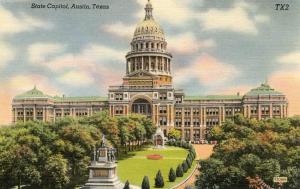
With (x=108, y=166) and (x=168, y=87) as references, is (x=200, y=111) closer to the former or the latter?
(x=168, y=87)

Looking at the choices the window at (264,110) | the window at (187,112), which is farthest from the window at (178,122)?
the window at (264,110)

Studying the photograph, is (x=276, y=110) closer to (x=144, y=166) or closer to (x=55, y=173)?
(x=144, y=166)

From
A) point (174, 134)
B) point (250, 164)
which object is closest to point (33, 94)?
point (174, 134)

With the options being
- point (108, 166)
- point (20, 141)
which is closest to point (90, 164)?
point (108, 166)

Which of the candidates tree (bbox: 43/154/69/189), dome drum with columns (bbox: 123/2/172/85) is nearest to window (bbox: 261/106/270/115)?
dome drum with columns (bbox: 123/2/172/85)

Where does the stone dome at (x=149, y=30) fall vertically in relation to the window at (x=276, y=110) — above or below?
above

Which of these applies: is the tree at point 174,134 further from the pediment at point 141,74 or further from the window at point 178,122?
the pediment at point 141,74
